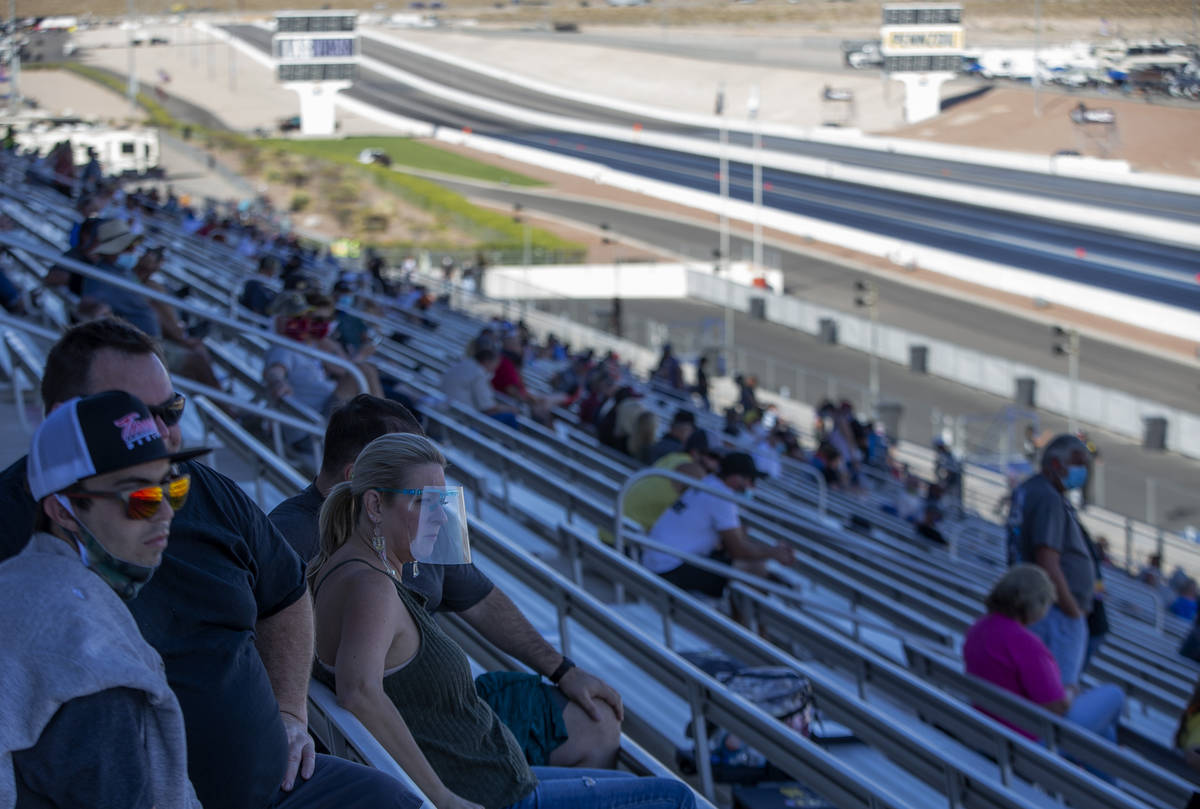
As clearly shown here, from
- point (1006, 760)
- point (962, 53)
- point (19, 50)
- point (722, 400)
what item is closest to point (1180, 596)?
point (1006, 760)

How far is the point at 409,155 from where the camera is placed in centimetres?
6084

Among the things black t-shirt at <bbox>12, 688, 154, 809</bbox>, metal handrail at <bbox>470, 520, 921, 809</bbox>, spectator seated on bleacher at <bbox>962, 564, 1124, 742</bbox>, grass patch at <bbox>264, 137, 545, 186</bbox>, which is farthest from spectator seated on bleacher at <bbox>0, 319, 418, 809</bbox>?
grass patch at <bbox>264, 137, 545, 186</bbox>

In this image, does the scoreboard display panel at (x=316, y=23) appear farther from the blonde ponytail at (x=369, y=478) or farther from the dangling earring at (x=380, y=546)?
the dangling earring at (x=380, y=546)

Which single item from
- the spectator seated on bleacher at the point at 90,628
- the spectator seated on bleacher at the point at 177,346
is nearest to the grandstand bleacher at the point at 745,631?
the spectator seated on bleacher at the point at 177,346

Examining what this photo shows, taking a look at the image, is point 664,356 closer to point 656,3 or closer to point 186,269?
point 186,269

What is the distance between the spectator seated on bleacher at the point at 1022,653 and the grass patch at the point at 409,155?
51.6 meters

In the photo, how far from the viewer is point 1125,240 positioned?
4253 cm

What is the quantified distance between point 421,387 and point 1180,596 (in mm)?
8956

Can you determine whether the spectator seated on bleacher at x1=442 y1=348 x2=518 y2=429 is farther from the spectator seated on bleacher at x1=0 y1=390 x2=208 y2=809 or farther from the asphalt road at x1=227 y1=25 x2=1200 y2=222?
the asphalt road at x1=227 y1=25 x2=1200 y2=222

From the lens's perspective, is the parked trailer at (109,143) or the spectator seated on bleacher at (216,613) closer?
the spectator seated on bleacher at (216,613)

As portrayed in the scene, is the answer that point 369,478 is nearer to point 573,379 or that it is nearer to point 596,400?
point 596,400

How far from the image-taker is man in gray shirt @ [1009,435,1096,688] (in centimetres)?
649

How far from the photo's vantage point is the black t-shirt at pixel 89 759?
1.97m

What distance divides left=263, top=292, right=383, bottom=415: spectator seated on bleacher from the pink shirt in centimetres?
346
